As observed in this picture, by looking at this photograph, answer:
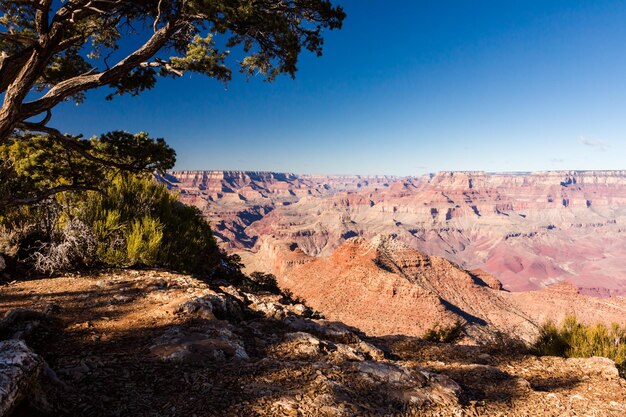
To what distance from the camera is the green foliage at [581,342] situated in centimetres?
548

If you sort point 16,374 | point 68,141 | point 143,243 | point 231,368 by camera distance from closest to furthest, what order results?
point 16,374 → point 231,368 → point 68,141 → point 143,243

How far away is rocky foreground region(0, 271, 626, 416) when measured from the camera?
9.21ft

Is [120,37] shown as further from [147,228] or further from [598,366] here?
[598,366]

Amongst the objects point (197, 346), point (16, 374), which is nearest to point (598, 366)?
point (197, 346)

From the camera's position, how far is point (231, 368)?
3.64 metres

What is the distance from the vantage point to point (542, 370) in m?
4.93

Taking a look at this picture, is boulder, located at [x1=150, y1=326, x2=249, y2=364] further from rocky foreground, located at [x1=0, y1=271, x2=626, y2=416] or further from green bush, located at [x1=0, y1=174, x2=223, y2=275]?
green bush, located at [x1=0, y1=174, x2=223, y2=275]

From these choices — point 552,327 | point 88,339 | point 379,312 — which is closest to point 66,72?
point 88,339

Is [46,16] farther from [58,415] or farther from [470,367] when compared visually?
[470,367]

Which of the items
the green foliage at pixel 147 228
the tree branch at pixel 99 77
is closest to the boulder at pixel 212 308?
the green foliage at pixel 147 228

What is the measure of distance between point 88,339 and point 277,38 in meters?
5.96

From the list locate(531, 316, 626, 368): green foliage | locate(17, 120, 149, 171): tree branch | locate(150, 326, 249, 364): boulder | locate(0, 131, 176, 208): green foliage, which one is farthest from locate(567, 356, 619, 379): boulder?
locate(17, 120, 149, 171): tree branch

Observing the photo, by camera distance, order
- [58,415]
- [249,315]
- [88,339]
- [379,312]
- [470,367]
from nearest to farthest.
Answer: [58,415], [88,339], [470,367], [249,315], [379,312]

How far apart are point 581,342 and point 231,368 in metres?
6.15
